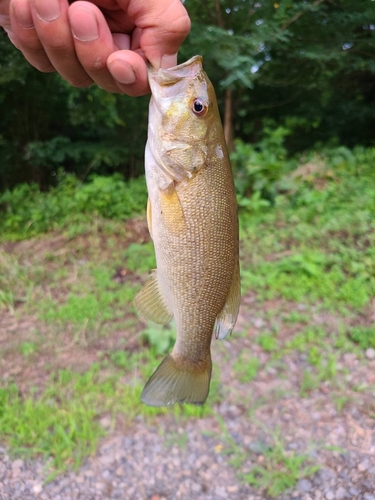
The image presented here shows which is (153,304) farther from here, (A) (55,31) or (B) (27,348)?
(B) (27,348)

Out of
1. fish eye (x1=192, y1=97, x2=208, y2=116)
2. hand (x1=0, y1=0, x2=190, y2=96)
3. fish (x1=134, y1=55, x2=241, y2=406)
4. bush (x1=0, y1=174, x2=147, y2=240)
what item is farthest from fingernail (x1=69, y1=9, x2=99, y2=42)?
bush (x1=0, y1=174, x2=147, y2=240)

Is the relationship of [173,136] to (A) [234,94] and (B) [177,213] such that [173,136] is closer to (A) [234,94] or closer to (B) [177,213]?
(B) [177,213]

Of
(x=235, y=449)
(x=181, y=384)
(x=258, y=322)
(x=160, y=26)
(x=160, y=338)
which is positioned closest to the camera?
(x=160, y=26)

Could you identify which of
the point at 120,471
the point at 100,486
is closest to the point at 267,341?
the point at 120,471

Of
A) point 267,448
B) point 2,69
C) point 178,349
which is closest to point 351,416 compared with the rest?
point 267,448

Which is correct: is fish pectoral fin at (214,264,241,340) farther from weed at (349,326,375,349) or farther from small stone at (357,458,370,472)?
weed at (349,326,375,349)

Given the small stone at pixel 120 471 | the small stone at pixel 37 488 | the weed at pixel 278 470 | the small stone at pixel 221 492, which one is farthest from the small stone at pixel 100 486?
the weed at pixel 278 470
